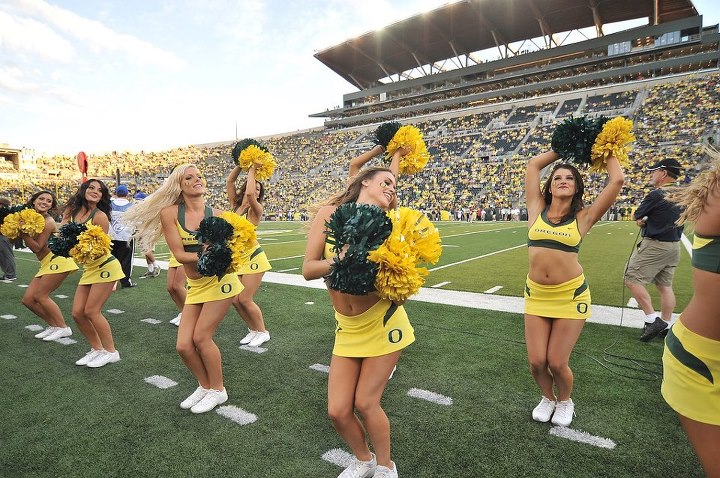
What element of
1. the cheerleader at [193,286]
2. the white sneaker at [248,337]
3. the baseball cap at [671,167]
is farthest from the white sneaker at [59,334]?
the baseball cap at [671,167]

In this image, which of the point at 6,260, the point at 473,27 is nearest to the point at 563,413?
the point at 6,260

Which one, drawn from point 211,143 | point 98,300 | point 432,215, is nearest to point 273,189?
point 432,215

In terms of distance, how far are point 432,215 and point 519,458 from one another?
104ft

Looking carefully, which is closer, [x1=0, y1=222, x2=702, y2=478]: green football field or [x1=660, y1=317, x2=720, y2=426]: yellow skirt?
[x1=660, y1=317, x2=720, y2=426]: yellow skirt

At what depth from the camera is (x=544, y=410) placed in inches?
112

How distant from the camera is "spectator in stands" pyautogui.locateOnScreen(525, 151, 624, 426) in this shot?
274 cm

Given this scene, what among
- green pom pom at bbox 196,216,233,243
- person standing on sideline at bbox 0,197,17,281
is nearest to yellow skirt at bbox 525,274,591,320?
green pom pom at bbox 196,216,233,243

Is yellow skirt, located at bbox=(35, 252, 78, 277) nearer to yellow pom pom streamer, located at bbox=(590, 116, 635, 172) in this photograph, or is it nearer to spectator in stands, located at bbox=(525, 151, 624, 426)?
spectator in stands, located at bbox=(525, 151, 624, 426)

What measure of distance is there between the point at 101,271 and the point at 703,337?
4.67 metres

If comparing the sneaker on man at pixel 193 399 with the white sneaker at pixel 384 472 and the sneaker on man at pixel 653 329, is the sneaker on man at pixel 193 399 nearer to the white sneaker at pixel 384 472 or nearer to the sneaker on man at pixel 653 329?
the white sneaker at pixel 384 472

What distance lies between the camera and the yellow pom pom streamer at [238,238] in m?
3.03

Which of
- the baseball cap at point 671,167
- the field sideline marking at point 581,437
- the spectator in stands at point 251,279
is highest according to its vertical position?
the baseball cap at point 671,167

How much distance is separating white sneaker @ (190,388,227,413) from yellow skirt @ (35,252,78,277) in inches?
111

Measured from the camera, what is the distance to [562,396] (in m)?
2.84
